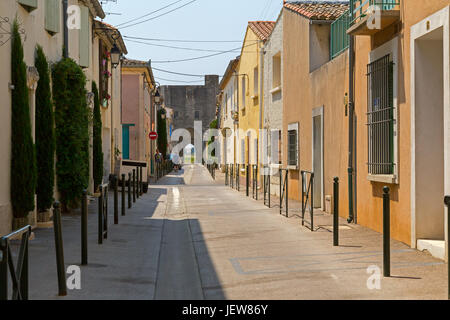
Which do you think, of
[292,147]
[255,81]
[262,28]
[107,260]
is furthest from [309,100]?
[262,28]

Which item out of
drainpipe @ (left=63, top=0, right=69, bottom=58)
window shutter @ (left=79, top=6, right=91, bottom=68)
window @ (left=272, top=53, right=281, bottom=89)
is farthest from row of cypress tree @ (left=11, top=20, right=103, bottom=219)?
window @ (left=272, top=53, right=281, bottom=89)

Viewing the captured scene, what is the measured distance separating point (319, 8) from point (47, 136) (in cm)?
850

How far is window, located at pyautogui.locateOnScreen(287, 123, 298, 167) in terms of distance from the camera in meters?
17.0

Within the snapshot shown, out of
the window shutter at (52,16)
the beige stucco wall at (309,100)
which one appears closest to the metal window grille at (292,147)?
the beige stucco wall at (309,100)

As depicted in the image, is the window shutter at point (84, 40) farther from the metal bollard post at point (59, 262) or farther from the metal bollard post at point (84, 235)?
the metal bollard post at point (59, 262)

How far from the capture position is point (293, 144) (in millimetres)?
17609

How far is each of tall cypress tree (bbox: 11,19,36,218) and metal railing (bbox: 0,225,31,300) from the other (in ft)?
16.6

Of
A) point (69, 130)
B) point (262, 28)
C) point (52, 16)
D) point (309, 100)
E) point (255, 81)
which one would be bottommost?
point (69, 130)

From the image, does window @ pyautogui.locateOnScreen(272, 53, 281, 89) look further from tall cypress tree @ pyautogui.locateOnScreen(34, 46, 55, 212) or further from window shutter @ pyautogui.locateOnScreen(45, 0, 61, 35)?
tall cypress tree @ pyautogui.locateOnScreen(34, 46, 55, 212)

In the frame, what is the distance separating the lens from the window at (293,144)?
55.8ft

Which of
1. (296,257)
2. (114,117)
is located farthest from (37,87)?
(114,117)

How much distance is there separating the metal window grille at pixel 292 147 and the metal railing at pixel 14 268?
13.1 m

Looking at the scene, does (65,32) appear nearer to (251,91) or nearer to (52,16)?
(52,16)
